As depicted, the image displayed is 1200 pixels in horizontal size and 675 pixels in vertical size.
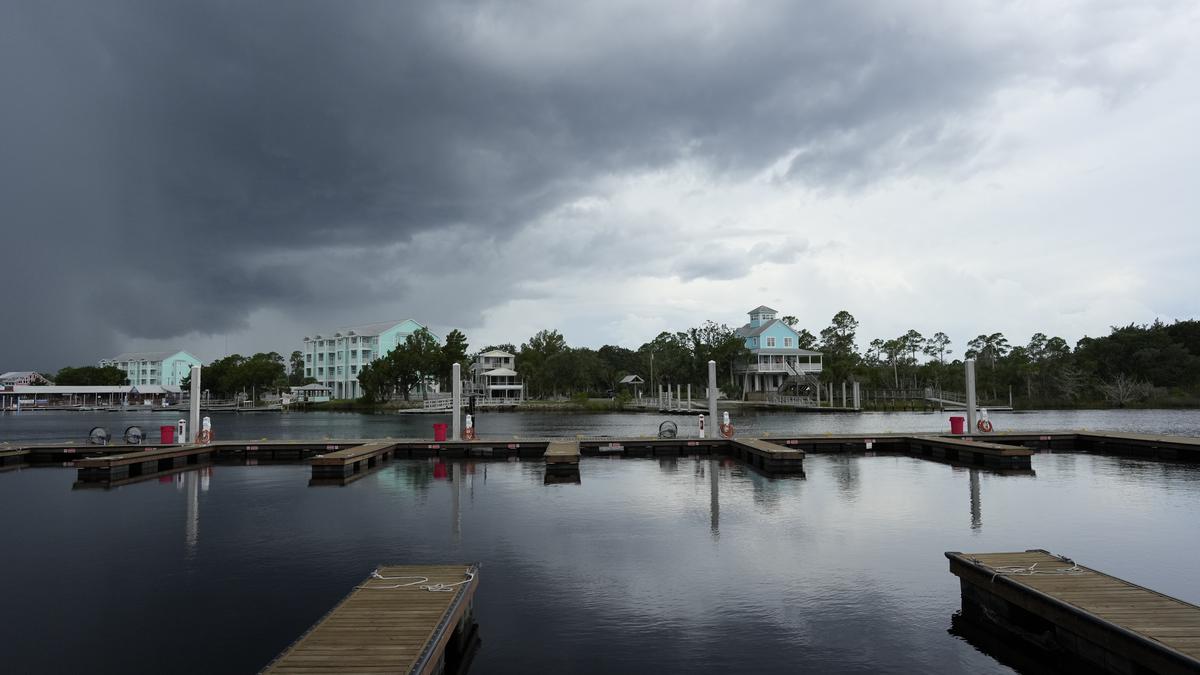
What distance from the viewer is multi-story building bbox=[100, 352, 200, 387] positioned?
130 m

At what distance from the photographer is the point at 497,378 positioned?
3839 inches

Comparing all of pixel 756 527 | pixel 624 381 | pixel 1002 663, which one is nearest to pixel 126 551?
pixel 756 527

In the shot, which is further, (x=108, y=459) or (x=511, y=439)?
(x=511, y=439)

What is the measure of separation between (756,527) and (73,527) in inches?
523

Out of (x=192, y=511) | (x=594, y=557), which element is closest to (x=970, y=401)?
(x=594, y=557)

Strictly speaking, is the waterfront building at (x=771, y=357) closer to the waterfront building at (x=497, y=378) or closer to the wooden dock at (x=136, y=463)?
the waterfront building at (x=497, y=378)

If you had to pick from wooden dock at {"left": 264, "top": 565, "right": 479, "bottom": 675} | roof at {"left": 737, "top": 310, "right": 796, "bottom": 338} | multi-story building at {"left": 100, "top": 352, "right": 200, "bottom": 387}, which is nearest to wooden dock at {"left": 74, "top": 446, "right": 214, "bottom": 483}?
wooden dock at {"left": 264, "top": 565, "right": 479, "bottom": 675}

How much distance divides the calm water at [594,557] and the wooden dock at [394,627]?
62cm

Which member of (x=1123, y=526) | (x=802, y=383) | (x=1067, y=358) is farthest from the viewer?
(x=1067, y=358)

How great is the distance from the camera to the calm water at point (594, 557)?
705 cm

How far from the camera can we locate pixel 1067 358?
76750 millimetres

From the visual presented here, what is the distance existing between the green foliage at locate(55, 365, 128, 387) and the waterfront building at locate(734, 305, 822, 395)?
11562cm

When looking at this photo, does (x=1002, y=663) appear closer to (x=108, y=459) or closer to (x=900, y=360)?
(x=108, y=459)

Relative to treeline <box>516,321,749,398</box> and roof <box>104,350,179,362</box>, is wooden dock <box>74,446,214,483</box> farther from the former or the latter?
roof <box>104,350,179,362</box>
